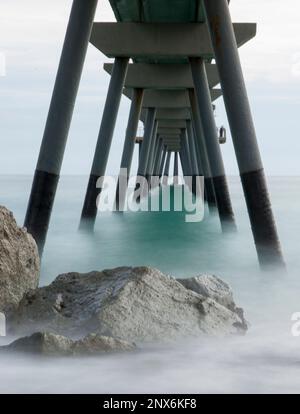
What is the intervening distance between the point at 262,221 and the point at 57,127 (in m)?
3.28

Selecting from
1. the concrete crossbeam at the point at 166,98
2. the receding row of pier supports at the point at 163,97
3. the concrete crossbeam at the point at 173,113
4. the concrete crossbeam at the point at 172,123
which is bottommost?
the receding row of pier supports at the point at 163,97

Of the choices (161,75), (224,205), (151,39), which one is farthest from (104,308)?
(161,75)

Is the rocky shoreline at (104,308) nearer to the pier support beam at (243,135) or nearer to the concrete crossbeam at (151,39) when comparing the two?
the pier support beam at (243,135)

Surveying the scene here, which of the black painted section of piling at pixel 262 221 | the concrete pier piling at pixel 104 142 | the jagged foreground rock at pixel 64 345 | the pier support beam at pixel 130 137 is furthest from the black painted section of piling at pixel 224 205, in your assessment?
the jagged foreground rock at pixel 64 345

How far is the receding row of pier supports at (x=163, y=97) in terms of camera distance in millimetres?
9758

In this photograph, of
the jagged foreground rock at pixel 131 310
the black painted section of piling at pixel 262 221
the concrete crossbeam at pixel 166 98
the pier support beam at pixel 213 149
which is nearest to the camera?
the jagged foreground rock at pixel 131 310

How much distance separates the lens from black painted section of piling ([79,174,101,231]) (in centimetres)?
1727

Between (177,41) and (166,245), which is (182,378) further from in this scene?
(177,41)

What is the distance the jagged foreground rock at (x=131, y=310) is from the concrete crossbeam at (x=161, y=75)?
16163 mm

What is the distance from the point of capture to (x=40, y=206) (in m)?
10.4

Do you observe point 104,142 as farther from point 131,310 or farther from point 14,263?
point 131,310

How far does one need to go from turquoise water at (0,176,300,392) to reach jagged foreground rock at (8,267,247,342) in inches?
8.6

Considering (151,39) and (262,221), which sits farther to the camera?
(151,39)

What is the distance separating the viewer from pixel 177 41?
658 inches
